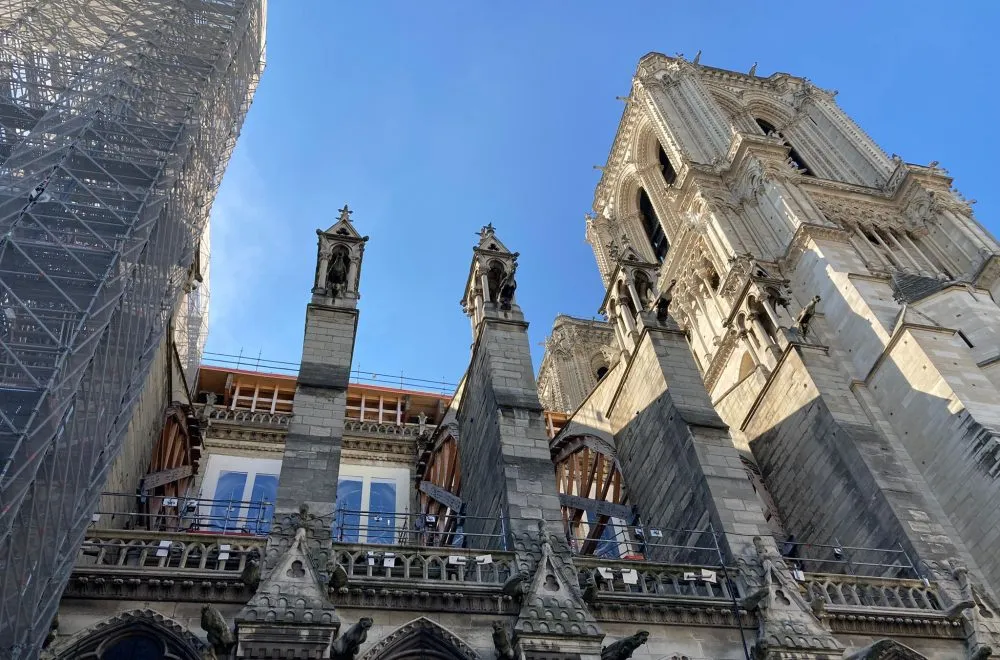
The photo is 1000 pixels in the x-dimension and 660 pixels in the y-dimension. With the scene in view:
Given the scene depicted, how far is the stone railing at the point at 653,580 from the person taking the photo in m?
12.3

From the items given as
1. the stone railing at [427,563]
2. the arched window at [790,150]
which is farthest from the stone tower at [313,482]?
the arched window at [790,150]

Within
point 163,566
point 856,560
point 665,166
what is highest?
point 665,166

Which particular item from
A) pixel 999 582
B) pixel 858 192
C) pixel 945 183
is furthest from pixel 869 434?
pixel 945 183

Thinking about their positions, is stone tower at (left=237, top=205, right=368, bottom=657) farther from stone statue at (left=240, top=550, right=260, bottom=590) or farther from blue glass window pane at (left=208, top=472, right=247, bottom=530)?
blue glass window pane at (left=208, top=472, right=247, bottom=530)

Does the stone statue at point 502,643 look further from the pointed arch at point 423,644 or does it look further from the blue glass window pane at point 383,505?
the blue glass window pane at point 383,505

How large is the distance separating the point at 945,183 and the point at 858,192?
379cm

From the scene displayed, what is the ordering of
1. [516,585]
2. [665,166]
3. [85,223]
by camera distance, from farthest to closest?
[665,166], [85,223], [516,585]

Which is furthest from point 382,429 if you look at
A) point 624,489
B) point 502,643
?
point 502,643

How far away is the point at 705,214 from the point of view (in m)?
31.1

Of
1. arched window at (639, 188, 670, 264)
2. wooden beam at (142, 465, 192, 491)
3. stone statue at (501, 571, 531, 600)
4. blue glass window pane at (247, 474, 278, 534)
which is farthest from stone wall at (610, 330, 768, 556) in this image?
arched window at (639, 188, 670, 264)

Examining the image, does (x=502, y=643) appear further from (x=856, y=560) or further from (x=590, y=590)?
(x=856, y=560)

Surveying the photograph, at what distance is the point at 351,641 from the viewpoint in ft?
32.6

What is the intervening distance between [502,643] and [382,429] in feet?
37.3

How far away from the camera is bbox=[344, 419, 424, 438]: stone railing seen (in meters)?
20.9
